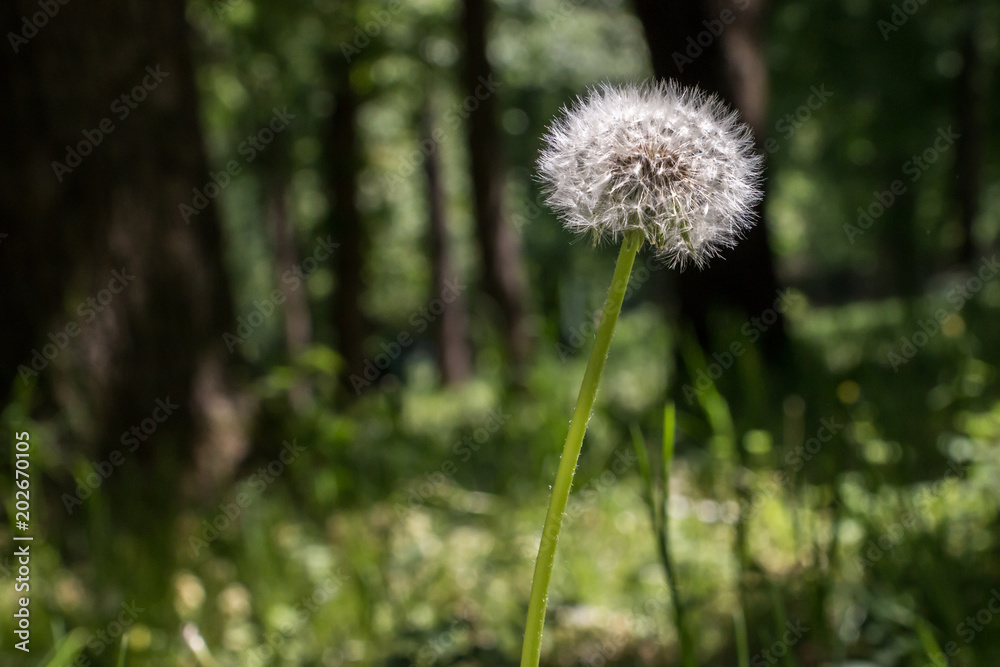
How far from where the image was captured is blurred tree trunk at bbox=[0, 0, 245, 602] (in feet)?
13.1

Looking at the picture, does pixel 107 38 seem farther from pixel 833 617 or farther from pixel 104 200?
pixel 833 617

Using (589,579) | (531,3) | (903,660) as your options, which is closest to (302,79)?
(531,3)

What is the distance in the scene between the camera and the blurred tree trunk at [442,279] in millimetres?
14767

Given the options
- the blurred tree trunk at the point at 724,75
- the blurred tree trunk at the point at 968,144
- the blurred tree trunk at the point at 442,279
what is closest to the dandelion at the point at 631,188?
the blurred tree trunk at the point at 724,75

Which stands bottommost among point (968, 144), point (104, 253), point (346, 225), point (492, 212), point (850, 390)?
point (104, 253)

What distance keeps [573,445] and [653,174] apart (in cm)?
43

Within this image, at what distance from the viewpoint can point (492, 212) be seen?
10.9 meters

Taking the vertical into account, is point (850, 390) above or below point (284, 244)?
below

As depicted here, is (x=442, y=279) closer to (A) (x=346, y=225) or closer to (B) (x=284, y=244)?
(B) (x=284, y=244)

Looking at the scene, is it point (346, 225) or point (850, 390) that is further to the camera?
point (346, 225)

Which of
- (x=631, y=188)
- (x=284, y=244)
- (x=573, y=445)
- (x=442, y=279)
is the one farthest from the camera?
(x=284, y=244)

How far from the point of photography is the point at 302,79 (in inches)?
484

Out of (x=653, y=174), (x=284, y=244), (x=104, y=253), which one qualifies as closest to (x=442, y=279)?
(x=284, y=244)

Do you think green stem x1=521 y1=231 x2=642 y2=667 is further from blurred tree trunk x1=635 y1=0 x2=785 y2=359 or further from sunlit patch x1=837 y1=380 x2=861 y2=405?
blurred tree trunk x1=635 y1=0 x2=785 y2=359
